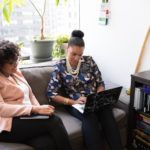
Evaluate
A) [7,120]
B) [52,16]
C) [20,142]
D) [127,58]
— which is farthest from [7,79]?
[52,16]

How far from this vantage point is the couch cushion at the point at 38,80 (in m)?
1.92

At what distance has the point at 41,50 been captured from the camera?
7.80ft

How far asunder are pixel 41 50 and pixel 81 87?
0.68 meters

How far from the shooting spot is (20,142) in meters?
1.41

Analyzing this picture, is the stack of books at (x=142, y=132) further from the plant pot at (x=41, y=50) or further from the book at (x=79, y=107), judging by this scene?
the plant pot at (x=41, y=50)

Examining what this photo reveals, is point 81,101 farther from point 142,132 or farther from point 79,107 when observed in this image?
point 142,132

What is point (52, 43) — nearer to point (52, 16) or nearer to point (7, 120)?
point (52, 16)

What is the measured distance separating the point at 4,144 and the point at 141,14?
1.53 meters

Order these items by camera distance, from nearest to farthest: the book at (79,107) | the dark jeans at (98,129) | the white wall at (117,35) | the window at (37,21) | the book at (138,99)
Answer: the dark jeans at (98,129) → the book at (79,107) → the book at (138,99) → the white wall at (117,35) → the window at (37,21)

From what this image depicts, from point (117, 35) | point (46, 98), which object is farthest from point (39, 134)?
point (117, 35)

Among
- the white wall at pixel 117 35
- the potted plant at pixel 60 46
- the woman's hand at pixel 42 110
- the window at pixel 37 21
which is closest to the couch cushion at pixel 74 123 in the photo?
the woman's hand at pixel 42 110

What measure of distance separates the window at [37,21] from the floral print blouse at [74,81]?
0.81 meters

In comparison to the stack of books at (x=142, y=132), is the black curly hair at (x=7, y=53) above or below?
above

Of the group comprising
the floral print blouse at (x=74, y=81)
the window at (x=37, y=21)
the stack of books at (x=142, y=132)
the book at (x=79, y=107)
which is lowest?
the stack of books at (x=142, y=132)
